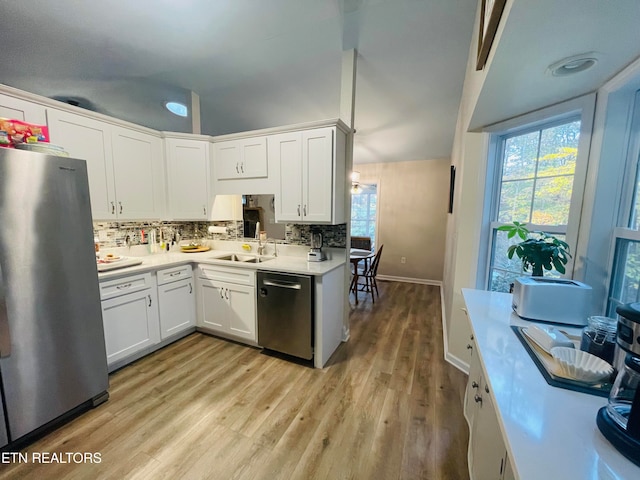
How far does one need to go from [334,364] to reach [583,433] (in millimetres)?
1908

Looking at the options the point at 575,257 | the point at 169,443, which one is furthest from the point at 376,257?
the point at 169,443

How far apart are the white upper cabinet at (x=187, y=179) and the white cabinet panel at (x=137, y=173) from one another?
113mm

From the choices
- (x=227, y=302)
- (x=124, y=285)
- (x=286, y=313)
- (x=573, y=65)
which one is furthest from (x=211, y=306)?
(x=573, y=65)

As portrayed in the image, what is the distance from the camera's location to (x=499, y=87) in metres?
1.37

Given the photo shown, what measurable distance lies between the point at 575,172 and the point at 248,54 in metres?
2.62

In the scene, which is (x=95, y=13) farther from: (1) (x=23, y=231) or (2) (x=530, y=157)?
(2) (x=530, y=157)

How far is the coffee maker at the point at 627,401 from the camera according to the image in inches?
22.1

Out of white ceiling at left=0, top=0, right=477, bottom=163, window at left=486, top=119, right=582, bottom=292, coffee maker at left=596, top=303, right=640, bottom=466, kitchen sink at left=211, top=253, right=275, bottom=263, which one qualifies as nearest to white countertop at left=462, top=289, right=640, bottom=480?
coffee maker at left=596, top=303, right=640, bottom=466

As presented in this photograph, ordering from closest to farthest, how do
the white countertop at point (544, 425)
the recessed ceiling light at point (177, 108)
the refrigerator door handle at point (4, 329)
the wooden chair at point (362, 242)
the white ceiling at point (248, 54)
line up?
the white countertop at point (544, 425) < the refrigerator door handle at point (4, 329) < the white ceiling at point (248, 54) < the recessed ceiling light at point (177, 108) < the wooden chair at point (362, 242)

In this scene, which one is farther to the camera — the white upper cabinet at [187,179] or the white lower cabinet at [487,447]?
the white upper cabinet at [187,179]

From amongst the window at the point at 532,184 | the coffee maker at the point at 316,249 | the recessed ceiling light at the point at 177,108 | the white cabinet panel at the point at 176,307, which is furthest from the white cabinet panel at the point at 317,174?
the recessed ceiling light at the point at 177,108

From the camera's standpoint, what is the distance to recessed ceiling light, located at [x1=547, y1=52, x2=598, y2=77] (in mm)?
1074

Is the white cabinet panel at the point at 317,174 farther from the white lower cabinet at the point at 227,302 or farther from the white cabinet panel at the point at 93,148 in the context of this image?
the white cabinet panel at the point at 93,148

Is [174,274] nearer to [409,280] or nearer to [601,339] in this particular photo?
[601,339]
